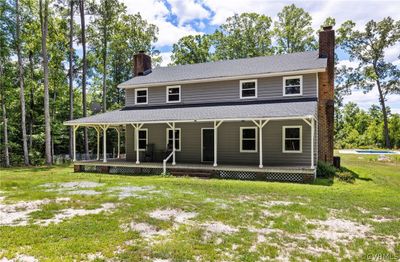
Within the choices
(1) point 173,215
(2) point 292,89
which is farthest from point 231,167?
(1) point 173,215

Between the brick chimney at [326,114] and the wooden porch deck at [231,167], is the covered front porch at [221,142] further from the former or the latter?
the brick chimney at [326,114]

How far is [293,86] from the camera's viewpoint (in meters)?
15.5

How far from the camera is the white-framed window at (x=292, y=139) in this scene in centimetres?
1431

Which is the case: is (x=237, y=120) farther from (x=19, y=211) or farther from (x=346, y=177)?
(x=19, y=211)

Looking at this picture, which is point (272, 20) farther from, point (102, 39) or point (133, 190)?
point (133, 190)

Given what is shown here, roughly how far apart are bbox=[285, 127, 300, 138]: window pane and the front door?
4013 mm

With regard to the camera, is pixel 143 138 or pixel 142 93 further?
pixel 142 93

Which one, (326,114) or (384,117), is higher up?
(384,117)

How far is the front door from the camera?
16.3 m

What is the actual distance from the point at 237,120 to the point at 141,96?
8.38 metres

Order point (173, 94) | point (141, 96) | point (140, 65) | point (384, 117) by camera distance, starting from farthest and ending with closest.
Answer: point (384, 117) → point (140, 65) → point (141, 96) → point (173, 94)

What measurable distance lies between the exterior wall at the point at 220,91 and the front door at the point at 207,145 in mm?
2036

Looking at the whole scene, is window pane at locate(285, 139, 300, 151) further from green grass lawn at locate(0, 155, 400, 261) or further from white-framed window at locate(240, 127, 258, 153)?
green grass lawn at locate(0, 155, 400, 261)

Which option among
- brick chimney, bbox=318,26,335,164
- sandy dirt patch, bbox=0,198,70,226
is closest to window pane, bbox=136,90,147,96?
brick chimney, bbox=318,26,335,164
